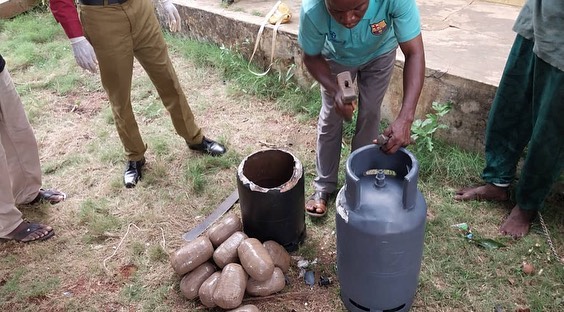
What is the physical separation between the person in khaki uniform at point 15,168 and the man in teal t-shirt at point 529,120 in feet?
8.83

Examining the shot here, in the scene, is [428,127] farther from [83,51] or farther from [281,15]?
[83,51]

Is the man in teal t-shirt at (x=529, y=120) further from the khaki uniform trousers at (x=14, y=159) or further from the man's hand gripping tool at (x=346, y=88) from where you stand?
the khaki uniform trousers at (x=14, y=159)

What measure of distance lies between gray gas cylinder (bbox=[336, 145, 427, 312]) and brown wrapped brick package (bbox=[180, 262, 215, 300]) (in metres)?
0.74

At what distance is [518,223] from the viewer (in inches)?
109

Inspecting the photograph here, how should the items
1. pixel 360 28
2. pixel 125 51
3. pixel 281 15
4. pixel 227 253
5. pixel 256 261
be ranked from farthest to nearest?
pixel 281 15, pixel 125 51, pixel 227 253, pixel 256 261, pixel 360 28

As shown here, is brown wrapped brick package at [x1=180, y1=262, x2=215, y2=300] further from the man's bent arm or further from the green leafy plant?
the green leafy plant

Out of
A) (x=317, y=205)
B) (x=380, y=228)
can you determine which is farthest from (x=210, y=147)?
(x=380, y=228)

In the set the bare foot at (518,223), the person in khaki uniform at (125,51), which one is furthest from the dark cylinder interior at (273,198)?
the bare foot at (518,223)

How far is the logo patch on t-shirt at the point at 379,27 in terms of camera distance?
2215mm

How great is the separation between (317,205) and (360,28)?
1159 millimetres

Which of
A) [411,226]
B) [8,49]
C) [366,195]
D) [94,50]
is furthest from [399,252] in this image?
[8,49]

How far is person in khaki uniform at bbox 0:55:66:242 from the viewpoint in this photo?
2.78 meters

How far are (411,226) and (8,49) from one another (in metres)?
5.15

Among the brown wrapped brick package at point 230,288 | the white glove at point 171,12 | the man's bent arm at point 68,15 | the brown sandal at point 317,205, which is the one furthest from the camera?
the white glove at point 171,12
